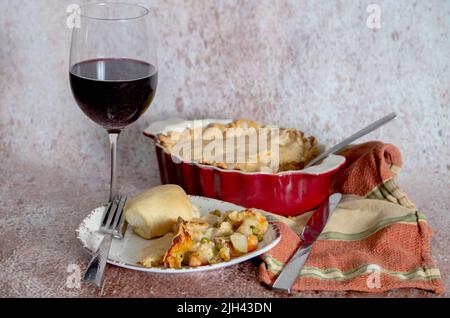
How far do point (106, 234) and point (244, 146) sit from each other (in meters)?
0.32

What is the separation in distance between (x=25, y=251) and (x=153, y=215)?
19 centimetres

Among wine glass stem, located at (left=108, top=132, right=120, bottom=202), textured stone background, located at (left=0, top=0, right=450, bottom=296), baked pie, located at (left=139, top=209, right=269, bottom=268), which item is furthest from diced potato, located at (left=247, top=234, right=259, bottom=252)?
textured stone background, located at (left=0, top=0, right=450, bottom=296)

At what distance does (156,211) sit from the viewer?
996mm

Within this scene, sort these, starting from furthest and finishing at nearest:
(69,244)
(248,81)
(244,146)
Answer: (248,81), (244,146), (69,244)

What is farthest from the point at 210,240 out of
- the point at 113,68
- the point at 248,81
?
the point at 248,81

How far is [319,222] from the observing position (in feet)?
3.53

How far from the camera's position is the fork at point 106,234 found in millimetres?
909

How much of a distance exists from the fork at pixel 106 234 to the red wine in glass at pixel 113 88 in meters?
0.12

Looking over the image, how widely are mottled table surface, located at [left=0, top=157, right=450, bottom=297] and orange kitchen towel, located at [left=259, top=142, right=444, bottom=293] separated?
0.06ft

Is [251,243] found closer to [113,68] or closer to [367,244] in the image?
[367,244]

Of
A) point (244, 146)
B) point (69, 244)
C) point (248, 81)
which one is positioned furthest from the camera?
point (248, 81)

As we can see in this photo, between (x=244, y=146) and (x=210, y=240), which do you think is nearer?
(x=210, y=240)

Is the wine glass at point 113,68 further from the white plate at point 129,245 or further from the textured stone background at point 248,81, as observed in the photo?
the textured stone background at point 248,81

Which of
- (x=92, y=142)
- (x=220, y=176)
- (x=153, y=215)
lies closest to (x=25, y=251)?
(x=153, y=215)
